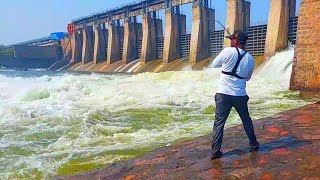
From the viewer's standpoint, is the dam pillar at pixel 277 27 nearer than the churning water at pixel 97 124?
No

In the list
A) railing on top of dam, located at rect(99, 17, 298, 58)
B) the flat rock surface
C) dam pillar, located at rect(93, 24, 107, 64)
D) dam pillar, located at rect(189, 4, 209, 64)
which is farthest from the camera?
dam pillar, located at rect(93, 24, 107, 64)

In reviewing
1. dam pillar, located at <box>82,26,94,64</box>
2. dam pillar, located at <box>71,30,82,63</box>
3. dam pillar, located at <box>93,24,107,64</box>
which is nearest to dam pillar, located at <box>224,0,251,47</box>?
dam pillar, located at <box>93,24,107,64</box>

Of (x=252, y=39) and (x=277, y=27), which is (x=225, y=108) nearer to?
(x=277, y=27)

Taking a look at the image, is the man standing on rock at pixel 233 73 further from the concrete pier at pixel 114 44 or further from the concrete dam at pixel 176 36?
the concrete pier at pixel 114 44

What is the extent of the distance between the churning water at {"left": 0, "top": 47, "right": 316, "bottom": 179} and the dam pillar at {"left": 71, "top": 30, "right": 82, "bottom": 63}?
38366 millimetres

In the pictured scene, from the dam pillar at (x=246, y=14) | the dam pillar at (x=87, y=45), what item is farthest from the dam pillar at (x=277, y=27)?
the dam pillar at (x=87, y=45)

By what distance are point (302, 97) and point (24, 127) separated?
7.88m

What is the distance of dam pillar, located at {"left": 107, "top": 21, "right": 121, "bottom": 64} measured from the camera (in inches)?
1606

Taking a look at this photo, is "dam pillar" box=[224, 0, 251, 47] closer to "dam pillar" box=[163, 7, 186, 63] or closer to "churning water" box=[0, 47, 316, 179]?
"dam pillar" box=[163, 7, 186, 63]

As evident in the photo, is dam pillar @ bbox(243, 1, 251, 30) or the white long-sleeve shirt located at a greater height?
dam pillar @ bbox(243, 1, 251, 30)

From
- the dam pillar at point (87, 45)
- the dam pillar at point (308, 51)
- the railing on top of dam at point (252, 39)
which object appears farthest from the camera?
the dam pillar at point (87, 45)

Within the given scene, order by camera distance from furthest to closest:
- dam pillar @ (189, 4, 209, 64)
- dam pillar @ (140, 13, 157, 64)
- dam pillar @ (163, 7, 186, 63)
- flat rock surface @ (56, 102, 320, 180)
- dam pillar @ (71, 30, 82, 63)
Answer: dam pillar @ (71, 30, 82, 63) → dam pillar @ (140, 13, 157, 64) → dam pillar @ (163, 7, 186, 63) → dam pillar @ (189, 4, 209, 64) → flat rock surface @ (56, 102, 320, 180)

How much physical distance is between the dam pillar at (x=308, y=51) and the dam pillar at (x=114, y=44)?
3099 centimetres

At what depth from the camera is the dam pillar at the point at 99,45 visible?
4516 cm
